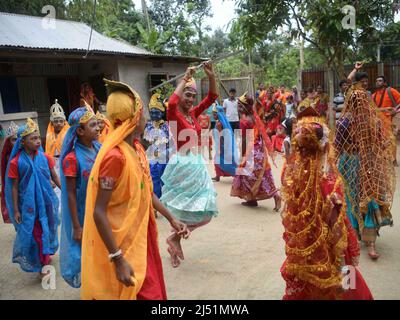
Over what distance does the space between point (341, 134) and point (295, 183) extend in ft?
5.29

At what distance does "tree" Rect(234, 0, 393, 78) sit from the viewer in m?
9.70

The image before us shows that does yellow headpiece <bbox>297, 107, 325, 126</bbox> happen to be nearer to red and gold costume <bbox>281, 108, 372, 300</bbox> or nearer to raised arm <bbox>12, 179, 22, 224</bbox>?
red and gold costume <bbox>281, 108, 372, 300</bbox>

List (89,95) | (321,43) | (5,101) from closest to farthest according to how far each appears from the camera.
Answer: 1. (321,43)
2. (5,101)
3. (89,95)

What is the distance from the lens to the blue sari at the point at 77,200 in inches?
120

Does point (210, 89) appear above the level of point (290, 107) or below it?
above

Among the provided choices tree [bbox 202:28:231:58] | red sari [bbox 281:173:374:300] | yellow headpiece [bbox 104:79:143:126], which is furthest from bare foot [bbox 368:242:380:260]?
tree [bbox 202:28:231:58]

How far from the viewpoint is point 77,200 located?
3.13 metres

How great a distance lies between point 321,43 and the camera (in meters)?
10.5

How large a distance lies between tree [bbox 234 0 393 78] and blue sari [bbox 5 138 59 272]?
27.0 ft

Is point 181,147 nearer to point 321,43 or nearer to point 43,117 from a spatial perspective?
point 321,43

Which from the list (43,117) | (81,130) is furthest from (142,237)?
(43,117)

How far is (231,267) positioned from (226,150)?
4.13m

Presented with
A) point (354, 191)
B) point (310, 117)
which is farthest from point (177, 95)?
point (354, 191)

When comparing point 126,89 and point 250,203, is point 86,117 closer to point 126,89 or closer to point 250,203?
point 126,89
